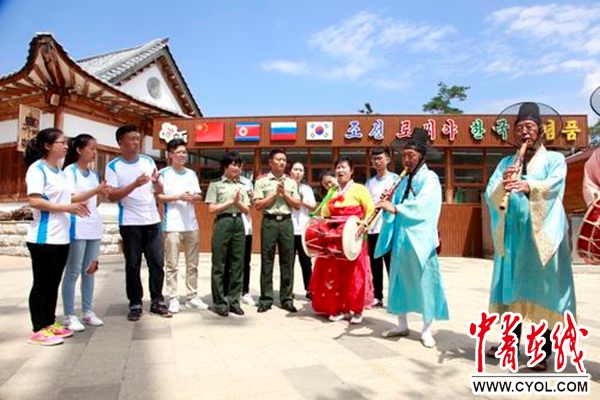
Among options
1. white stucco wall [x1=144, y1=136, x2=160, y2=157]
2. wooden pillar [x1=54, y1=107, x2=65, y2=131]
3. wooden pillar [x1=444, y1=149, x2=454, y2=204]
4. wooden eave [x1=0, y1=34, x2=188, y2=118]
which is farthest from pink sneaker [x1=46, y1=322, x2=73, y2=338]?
white stucco wall [x1=144, y1=136, x2=160, y2=157]

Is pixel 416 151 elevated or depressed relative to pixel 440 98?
depressed


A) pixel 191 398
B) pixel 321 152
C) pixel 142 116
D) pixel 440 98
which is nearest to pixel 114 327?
pixel 191 398

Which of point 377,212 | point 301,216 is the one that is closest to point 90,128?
point 301,216

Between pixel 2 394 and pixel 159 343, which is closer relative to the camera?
pixel 2 394

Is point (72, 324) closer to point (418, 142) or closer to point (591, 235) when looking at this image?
point (418, 142)

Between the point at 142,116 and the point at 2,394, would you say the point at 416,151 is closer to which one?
the point at 2,394

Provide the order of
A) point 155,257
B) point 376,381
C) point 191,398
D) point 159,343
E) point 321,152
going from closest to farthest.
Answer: point 191,398 → point 376,381 → point 159,343 → point 155,257 → point 321,152

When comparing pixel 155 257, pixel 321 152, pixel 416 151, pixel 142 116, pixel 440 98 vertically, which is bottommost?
pixel 155 257

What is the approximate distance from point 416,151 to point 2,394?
331cm

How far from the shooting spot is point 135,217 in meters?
4.12

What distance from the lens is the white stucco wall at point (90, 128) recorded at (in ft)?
40.3

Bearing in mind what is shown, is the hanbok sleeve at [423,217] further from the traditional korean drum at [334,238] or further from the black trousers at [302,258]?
the black trousers at [302,258]

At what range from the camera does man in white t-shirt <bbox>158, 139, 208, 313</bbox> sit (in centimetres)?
457

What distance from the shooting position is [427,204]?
357 cm
